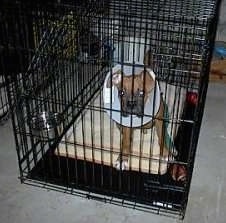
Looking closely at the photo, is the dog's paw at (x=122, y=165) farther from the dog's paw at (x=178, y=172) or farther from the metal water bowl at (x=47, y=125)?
the metal water bowl at (x=47, y=125)

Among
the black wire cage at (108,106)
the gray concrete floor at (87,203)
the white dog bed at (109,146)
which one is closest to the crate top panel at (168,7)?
the black wire cage at (108,106)

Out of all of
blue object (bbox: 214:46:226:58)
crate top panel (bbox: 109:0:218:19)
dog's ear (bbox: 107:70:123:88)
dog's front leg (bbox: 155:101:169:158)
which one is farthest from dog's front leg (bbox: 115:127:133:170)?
blue object (bbox: 214:46:226:58)

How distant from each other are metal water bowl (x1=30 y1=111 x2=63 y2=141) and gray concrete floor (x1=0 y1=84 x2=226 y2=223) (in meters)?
0.21

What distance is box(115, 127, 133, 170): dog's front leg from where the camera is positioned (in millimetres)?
1845

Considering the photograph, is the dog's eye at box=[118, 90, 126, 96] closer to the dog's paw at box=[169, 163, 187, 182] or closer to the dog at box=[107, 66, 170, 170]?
the dog at box=[107, 66, 170, 170]

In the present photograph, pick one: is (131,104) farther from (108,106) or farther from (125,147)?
(125,147)

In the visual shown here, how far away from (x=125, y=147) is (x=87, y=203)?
35cm

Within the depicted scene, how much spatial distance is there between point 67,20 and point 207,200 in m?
1.10

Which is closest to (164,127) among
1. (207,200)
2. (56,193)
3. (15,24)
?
(207,200)

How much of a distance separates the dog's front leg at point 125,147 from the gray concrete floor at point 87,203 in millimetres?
235

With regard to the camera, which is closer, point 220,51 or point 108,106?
point 108,106

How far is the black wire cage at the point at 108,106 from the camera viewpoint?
63.4 inches

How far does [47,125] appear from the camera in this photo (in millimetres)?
2037

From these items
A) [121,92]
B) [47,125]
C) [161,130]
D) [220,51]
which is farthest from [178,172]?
[220,51]
